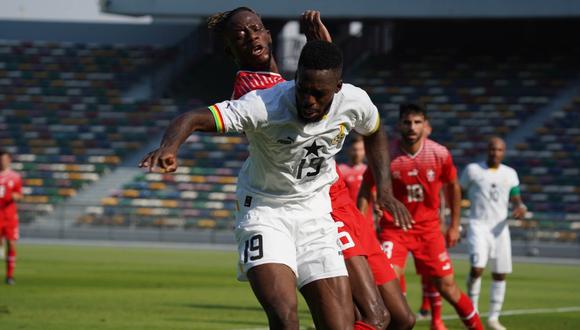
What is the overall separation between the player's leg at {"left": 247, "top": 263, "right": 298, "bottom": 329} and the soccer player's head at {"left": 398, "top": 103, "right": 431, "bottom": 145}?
4636 mm

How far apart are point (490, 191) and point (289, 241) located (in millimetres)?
8230

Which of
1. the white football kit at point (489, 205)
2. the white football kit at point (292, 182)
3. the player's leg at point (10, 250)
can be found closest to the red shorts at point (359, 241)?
the white football kit at point (292, 182)

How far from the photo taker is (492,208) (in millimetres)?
15195

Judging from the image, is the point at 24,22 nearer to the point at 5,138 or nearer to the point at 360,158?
the point at 5,138

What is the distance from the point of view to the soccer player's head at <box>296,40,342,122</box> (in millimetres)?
6922

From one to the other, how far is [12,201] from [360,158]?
25.6 ft

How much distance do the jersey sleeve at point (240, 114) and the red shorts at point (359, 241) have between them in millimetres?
1308

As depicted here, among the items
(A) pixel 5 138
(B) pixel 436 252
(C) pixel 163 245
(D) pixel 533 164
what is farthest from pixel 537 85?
(B) pixel 436 252

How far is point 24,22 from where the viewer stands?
1911 inches

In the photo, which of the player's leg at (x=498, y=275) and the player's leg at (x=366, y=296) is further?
the player's leg at (x=498, y=275)

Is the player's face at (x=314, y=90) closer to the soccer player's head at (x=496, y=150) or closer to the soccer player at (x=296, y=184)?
the soccer player at (x=296, y=184)

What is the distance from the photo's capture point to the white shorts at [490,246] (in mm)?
14602

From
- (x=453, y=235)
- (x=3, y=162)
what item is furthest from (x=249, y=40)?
(x=3, y=162)

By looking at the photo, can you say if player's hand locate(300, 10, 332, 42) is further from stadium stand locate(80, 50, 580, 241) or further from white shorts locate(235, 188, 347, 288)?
stadium stand locate(80, 50, 580, 241)
